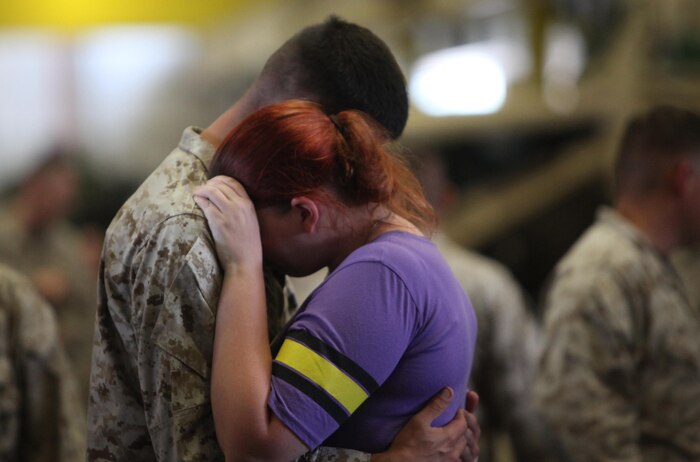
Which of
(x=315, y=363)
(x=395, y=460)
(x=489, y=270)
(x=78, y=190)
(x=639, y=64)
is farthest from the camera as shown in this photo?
(x=78, y=190)

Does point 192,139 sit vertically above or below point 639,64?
above

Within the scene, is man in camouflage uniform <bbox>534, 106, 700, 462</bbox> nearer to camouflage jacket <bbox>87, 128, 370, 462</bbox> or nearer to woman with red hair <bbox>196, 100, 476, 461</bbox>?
woman with red hair <bbox>196, 100, 476, 461</bbox>

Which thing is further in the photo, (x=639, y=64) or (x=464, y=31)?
(x=464, y=31)

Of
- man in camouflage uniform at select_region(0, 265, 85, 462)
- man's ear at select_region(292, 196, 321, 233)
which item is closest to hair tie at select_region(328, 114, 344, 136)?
man's ear at select_region(292, 196, 321, 233)

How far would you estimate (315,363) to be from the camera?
1.61 m

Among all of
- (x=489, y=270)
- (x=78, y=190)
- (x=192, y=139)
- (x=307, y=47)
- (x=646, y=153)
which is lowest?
(x=78, y=190)

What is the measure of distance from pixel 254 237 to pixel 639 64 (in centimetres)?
623

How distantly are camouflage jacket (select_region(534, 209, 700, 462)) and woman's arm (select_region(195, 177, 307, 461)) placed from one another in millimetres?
1506

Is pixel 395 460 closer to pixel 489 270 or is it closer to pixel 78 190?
pixel 489 270

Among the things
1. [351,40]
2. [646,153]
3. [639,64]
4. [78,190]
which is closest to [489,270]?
[646,153]

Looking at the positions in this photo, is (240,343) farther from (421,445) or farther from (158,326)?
(421,445)

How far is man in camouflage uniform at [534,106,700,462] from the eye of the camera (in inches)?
114

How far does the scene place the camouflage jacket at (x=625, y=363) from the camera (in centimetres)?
288

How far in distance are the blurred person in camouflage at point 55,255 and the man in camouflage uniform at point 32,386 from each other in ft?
7.40
